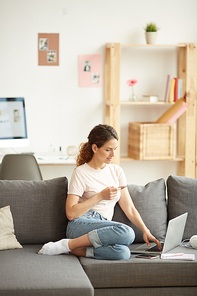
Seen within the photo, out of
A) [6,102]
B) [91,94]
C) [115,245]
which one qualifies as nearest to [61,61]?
[91,94]

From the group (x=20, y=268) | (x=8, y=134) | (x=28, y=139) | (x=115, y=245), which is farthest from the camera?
(x=28, y=139)

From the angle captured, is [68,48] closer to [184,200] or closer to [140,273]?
[184,200]

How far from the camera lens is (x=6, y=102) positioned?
402 cm

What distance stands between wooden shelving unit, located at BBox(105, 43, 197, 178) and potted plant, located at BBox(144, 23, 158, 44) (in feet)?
0.28

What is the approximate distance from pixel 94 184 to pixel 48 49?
2265 millimetres

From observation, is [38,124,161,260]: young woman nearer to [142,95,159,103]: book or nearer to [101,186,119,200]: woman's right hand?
[101,186,119,200]: woman's right hand

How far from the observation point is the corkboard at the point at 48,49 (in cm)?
429

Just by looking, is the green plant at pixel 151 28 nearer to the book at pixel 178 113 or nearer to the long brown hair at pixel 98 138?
the book at pixel 178 113

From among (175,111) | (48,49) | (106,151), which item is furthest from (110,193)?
(48,49)

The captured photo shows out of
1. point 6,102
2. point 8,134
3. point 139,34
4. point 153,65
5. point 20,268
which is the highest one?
point 139,34

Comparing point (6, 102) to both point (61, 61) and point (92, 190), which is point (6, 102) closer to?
point (61, 61)

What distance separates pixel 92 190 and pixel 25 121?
5.95 feet

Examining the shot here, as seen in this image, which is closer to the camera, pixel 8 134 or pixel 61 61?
pixel 8 134

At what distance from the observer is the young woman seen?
2.28 meters
